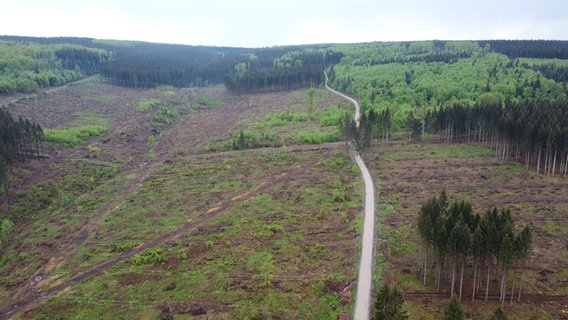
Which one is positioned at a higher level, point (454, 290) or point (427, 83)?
point (427, 83)

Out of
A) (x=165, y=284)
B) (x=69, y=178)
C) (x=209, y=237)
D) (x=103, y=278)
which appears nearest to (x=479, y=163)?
(x=209, y=237)

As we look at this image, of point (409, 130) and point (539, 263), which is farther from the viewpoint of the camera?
point (409, 130)

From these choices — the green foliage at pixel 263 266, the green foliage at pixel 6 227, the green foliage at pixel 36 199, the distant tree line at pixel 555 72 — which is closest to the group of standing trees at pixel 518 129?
the distant tree line at pixel 555 72

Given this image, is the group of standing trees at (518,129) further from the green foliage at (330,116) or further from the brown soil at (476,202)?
the green foliage at (330,116)

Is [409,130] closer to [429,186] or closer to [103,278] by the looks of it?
[429,186]

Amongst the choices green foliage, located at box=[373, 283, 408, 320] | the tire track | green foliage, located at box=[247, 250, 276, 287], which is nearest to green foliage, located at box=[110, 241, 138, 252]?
the tire track

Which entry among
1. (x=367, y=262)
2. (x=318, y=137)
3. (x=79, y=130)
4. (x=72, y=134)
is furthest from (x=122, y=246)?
(x=79, y=130)
